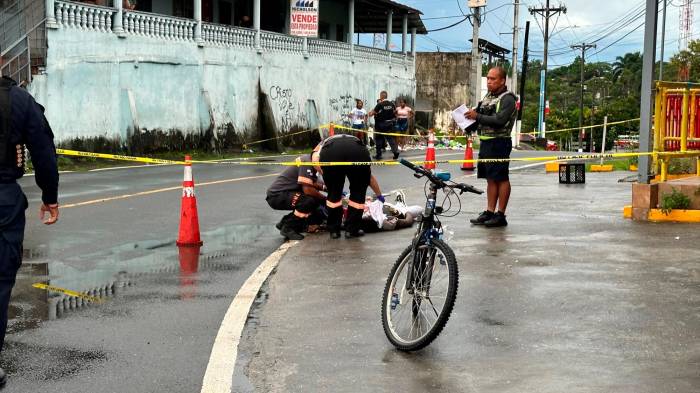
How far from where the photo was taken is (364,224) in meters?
11.0

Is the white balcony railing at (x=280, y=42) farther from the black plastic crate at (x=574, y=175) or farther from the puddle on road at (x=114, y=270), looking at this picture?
the puddle on road at (x=114, y=270)

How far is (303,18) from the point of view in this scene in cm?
3469

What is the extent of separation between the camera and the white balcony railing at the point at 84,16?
73.9 feet

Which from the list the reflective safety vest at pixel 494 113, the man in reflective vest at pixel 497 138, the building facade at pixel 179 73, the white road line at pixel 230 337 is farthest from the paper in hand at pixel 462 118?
the building facade at pixel 179 73

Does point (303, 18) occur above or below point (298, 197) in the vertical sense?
above

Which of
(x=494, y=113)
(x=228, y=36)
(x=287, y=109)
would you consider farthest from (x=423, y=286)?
(x=287, y=109)

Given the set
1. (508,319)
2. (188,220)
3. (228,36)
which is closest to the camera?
(508,319)

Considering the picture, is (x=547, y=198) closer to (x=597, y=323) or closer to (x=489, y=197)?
(x=489, y=197)

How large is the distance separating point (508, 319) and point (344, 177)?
423cm

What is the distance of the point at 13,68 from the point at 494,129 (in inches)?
559

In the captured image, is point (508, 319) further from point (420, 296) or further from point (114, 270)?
point (114, 270)

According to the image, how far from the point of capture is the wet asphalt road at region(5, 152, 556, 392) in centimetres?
551

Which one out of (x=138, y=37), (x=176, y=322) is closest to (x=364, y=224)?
(x=176, y=322)

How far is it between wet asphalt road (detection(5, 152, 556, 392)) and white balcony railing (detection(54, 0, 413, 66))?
9.46 metres
